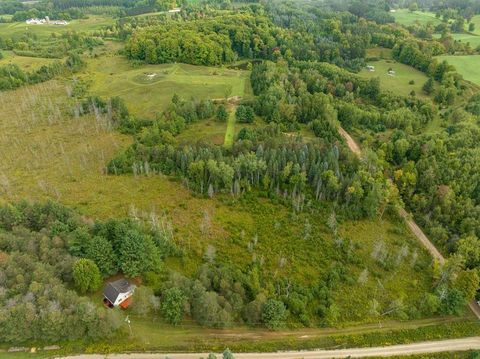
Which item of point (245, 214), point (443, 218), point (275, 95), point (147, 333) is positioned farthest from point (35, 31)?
point (443, 218)

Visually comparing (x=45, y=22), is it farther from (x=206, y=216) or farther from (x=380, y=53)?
(x=206, y=216)

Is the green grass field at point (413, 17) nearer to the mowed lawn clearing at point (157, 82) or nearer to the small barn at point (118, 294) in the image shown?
the mowed lawn clearing at point (157, 82)

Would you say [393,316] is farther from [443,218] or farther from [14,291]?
[14,291]

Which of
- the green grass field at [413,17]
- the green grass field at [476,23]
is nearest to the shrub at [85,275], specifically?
the green grass field at [413,17]

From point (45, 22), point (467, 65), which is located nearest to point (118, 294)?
point (467, 65)

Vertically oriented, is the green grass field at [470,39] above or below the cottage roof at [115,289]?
above
